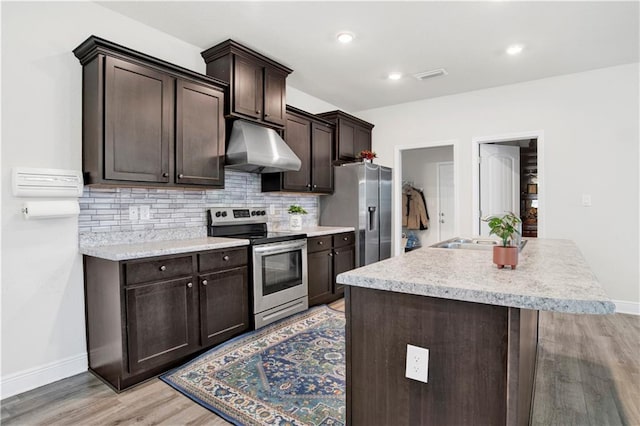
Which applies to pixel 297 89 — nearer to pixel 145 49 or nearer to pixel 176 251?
pixel 145 49

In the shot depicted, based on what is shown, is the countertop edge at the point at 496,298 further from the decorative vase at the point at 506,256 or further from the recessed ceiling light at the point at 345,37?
the recessed ceiling light at the point at 345,37

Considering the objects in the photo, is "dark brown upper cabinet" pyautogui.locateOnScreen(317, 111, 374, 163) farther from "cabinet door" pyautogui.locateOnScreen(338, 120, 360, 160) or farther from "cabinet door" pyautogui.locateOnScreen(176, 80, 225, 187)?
"cabinet door" pyautogui.locateOnScreen(176, 80, 225, 187)

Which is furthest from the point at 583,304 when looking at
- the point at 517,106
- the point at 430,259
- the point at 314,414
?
the point at 517,106

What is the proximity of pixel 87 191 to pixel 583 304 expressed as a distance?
2.83 m

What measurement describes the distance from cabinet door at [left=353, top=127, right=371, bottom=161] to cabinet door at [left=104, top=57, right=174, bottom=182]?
2.82 m

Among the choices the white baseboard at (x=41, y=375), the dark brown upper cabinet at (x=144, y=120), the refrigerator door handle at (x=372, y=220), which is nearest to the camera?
the white baseboard at (x=41, y=375)

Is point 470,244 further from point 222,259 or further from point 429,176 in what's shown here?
point 429,176

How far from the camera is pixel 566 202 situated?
12.9ft

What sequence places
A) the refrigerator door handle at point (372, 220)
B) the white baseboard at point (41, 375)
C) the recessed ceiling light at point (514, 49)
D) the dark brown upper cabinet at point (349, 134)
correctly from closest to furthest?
the white baseboard at point (41, 375) → the recessed ceiling light at point (514, 49) → the refrigerator door handle at point (372, 220) → the dark brown upper cabinet at point (349, 134)

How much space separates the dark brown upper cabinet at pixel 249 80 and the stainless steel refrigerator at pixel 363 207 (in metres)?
1.26

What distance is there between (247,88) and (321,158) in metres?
1.44

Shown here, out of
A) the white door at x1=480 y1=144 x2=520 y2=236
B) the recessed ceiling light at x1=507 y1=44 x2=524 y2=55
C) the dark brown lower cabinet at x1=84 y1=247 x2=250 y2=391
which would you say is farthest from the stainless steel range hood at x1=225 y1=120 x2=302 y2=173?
the white door at x1=480 y1=144 x2=520 y2=236

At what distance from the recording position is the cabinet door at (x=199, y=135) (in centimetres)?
270

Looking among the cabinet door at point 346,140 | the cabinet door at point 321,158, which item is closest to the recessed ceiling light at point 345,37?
the cabinet door at point 321,158
